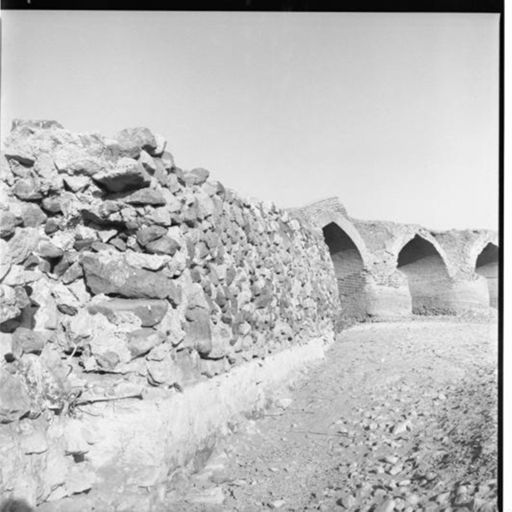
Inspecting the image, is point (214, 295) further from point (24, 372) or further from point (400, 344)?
point (400, 344)

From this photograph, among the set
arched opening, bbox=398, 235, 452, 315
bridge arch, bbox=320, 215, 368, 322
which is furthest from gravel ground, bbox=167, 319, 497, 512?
arched opening, bbox=398, 235, 452, 315

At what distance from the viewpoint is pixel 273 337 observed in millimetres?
5699

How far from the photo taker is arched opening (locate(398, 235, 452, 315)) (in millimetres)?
15938

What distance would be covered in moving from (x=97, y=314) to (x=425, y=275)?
1482cm

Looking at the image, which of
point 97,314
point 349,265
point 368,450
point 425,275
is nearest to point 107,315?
point 97,314

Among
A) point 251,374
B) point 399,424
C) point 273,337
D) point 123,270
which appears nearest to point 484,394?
point 399,424

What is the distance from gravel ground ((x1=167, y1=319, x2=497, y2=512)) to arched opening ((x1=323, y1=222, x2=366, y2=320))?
301 inches

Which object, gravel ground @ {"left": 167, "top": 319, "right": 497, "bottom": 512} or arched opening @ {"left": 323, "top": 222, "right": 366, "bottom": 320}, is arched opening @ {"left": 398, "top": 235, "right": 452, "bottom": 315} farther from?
gravel ground @ {"left": 167, "top": 319, "right": 497, "bottom": 512}

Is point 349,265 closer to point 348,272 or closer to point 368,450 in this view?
point 348,272

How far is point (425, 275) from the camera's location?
53.9ft

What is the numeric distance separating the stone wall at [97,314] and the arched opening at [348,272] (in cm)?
945

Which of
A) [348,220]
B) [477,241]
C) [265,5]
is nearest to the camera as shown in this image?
[265,5]

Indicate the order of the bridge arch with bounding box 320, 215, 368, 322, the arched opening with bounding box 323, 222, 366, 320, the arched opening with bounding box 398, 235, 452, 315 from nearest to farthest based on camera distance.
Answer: the bridge arch with bounding box 320, 215, 368, 322 → the arched opening with bounding box 323, 222, 366, 320 → the arched opening with bounding box 398, 235, 452, 315

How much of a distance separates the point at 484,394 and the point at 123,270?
9.34 ft
